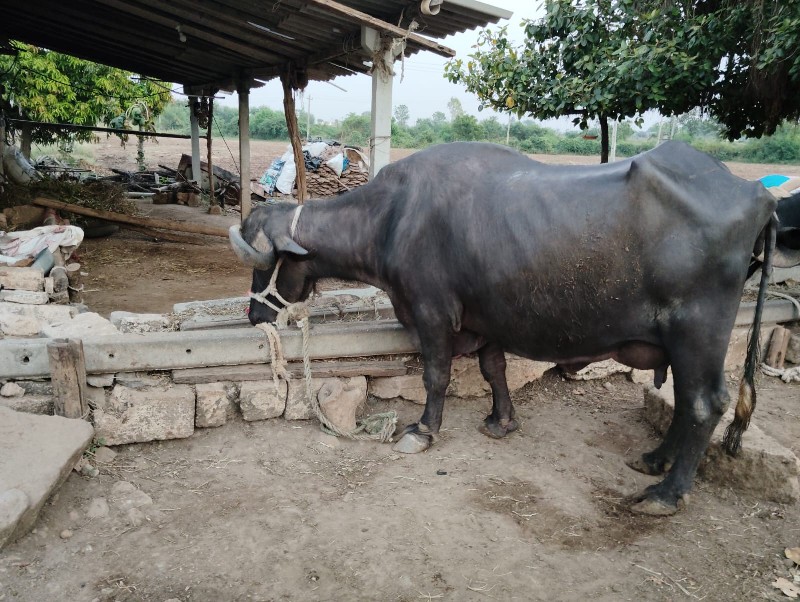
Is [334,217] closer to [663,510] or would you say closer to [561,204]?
[561,204]

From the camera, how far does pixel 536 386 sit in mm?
4621

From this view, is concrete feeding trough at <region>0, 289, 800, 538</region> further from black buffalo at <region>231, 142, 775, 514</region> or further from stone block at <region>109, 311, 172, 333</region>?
black buffalo at <region>231, 142, 775, 514</region>

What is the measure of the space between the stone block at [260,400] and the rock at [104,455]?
0.79m

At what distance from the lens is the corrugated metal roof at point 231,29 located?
5.36 meters

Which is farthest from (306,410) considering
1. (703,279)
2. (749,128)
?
(749,128)

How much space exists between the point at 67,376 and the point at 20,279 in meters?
2.66

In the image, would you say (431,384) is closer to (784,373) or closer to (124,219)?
(784,373)

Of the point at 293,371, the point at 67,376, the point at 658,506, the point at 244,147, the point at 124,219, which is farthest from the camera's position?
the point at 244,147

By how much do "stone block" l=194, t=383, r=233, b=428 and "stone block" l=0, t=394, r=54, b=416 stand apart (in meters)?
0.82

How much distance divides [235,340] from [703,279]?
2743 millimetres

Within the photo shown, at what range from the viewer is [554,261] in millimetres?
3100

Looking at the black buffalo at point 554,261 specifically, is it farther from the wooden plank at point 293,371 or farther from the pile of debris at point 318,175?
the pile of debris at point 318,175

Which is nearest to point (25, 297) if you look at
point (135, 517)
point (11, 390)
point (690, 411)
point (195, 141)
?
point (11, 390)

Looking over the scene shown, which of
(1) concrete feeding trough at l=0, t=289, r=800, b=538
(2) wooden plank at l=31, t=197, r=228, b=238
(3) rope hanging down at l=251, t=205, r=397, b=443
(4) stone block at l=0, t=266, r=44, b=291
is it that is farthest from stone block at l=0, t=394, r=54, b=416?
(2) wooden plank at l=31, t=197, r=228, b=238
